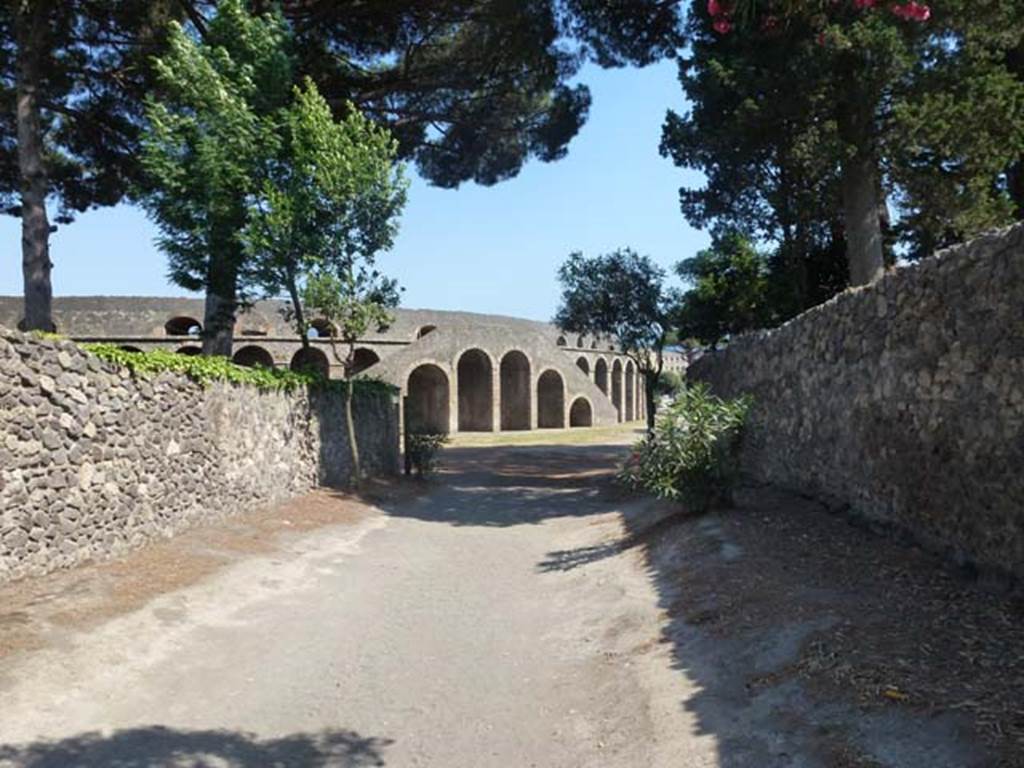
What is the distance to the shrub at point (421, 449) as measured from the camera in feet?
56.5

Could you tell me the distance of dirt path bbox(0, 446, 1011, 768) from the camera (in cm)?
389

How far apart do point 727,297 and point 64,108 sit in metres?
15.2

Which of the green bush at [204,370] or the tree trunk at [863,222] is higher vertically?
the tree trunk at [863,222]

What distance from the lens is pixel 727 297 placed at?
19453mm

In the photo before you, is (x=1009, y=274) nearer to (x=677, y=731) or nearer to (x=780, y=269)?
(x=677, y=731)

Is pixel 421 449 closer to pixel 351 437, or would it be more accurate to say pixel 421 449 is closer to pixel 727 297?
pixel 351 437

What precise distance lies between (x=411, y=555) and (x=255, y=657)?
3897mm

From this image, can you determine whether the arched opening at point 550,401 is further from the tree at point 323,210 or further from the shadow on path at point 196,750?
the shadow on path at point 196,750

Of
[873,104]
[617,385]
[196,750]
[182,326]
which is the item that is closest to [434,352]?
[182,326]

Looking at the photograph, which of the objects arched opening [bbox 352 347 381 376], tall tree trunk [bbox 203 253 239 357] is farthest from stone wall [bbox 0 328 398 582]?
arched opening [bbox 352 347 381 376]

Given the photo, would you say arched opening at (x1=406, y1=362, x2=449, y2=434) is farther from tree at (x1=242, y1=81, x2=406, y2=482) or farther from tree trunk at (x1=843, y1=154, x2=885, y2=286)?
tree trunk at (x1=843, y1=154, x2=885, y2=286)

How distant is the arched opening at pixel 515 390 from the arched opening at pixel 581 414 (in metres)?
2.64

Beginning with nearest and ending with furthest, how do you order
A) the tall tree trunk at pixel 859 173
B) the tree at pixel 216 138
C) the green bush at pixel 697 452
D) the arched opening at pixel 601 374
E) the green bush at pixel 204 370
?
the green bush at pixel 204 370, the green bush at pixel 697 452, the tall tree trunk at pixel 859 173, the tree at pixel 216 138, the arched opening at pixel 601 374

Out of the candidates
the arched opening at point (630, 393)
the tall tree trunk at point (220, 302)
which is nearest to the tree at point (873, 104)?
the tall tree trunk at point (220, 302)
